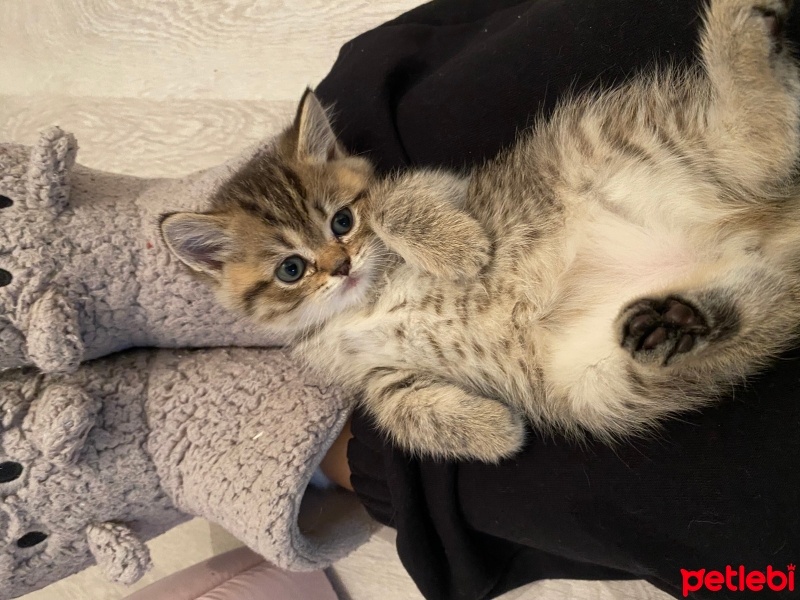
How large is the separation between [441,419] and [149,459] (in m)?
0.56

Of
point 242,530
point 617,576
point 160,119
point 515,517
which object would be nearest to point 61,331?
point 242,530

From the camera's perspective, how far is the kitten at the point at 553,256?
0.70 m

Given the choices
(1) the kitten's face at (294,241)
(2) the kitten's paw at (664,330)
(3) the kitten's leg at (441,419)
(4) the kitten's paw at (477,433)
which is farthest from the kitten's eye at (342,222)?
(2) the kitten's paw at (664,330)

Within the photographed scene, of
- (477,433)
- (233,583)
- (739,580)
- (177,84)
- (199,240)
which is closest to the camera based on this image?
(739,580)

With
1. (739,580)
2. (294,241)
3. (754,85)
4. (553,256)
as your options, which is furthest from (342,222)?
(739,580)

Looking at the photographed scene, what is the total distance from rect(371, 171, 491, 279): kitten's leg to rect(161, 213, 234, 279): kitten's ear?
0.89ft

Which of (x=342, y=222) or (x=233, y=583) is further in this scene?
(x=233, y=583)

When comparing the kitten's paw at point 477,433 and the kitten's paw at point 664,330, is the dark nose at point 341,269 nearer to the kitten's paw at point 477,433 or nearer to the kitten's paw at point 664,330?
the kitten's paw at point 477,433

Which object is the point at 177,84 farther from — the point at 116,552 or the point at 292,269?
the point at 116,552

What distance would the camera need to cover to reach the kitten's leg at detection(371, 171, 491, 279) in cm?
89

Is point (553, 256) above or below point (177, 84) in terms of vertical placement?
below

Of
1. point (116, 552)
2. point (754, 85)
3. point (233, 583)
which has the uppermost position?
point (754, 85)

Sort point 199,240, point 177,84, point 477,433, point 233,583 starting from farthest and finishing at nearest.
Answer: point 177,84 → point 233,583 → point 199,240 → point 477,433

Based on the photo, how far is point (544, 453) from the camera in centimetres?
86
